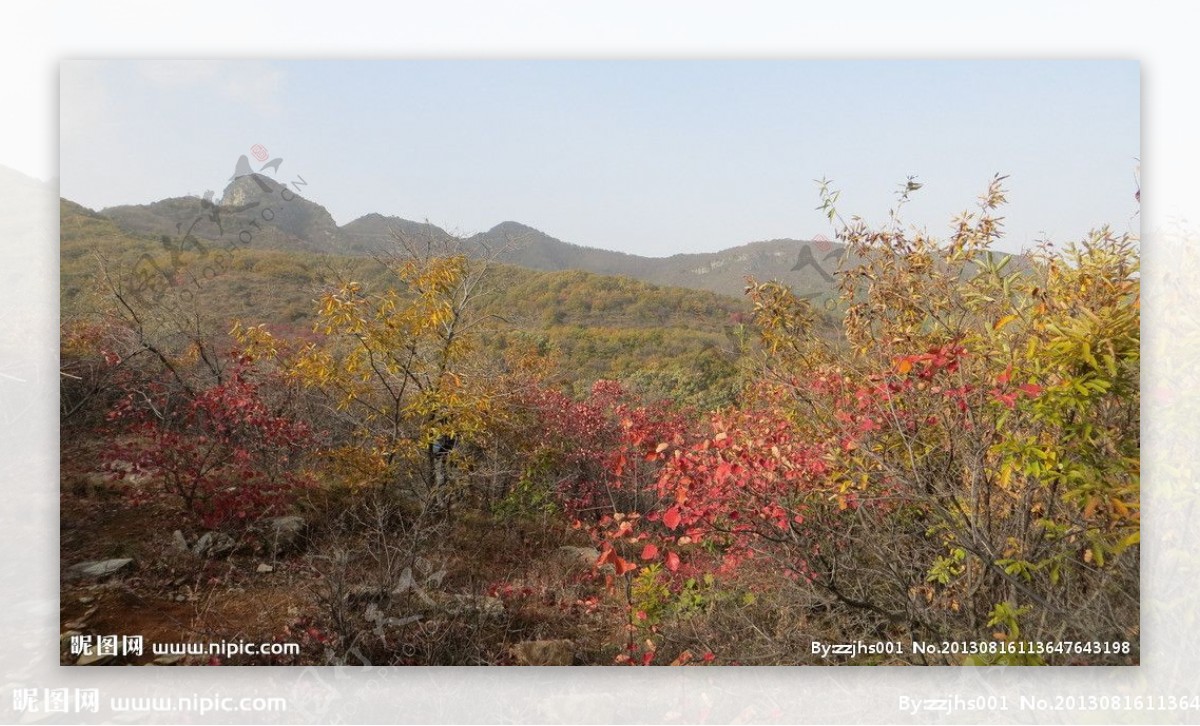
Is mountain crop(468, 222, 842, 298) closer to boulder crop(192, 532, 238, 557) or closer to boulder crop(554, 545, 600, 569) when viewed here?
boulder crop(554, 545, 600, 569)

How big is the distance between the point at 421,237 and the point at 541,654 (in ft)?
8.49

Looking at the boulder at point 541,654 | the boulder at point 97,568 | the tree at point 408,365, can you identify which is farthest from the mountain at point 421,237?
the boulder at point 541,654

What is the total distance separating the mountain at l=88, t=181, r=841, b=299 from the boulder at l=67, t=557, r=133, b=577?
74.3 inches

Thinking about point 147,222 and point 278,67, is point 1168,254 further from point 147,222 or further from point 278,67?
point 147,222

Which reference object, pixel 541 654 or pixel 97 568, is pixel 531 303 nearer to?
pixel 541 654

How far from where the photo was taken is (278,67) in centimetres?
382

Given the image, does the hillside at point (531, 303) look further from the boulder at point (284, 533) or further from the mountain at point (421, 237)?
the boulder at point (284, 533)

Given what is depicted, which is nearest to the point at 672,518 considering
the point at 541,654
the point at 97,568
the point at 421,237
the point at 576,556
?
the point at 541,654

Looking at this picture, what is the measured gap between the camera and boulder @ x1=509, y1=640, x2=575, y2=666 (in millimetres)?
3818

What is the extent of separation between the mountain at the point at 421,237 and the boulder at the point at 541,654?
2.23 metres

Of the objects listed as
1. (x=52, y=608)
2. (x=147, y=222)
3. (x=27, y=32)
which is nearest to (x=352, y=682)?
(x=52, y=608)

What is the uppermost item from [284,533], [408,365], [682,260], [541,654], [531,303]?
[682,260]

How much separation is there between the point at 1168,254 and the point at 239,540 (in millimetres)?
5420

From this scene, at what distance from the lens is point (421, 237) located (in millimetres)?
4441
